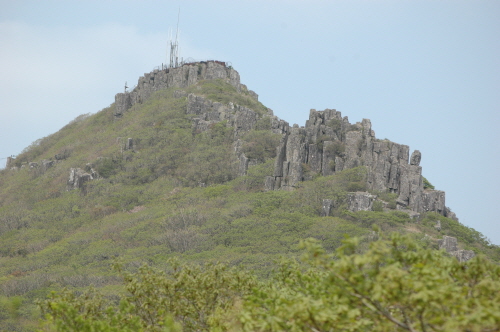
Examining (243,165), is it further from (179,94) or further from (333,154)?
(179,94)

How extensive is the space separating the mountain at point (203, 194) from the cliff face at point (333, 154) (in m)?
0.11

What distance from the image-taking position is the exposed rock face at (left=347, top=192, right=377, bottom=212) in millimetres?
56094

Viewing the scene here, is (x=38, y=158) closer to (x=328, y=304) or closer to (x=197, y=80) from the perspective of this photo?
(x=197, y=80)

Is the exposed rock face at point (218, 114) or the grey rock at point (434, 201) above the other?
the exposed rock face at point (218, 114)

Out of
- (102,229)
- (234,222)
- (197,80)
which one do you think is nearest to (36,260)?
(102,229)

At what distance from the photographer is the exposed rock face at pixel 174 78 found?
90.1 m

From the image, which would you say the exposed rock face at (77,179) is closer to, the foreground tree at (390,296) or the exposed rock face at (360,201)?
the exposed rock face at (360,201)

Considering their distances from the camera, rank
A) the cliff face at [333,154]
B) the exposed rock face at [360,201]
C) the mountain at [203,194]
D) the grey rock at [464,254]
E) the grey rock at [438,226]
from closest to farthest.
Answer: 1. the grey rock at [464,254]
2. the grey rock at [438,226]
3. the mountain at [203,194]
4. the exposed rock face at [360,201]
5. the cliff face at [333,154]

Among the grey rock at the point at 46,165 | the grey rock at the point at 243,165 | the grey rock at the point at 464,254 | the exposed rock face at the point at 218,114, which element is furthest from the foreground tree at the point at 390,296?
the grey rock at the point at 46,165

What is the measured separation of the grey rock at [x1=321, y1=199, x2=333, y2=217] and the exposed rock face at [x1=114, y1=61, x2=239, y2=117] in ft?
119

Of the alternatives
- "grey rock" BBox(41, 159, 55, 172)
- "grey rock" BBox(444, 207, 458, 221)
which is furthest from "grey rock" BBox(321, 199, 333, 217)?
"grey rock" BBox(41, 159, 55, 172)

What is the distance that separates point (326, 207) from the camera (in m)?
57.9

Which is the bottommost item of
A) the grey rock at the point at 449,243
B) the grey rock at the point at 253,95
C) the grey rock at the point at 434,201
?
the grey rock at the point at 449,243

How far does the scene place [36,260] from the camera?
5972 centimetres
